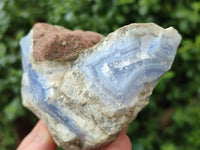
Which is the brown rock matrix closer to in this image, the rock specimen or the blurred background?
the rock specimen

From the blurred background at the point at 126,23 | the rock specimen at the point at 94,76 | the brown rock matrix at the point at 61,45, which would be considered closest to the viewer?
the rock specimen at the point at 94,76

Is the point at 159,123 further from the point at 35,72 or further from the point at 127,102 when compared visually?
the point at 35,72

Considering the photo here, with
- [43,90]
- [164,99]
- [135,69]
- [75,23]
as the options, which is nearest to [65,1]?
[75,23]

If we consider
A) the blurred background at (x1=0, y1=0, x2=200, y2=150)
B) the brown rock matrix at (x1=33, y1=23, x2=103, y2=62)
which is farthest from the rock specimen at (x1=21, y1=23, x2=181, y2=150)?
the blurred background at (x1=0, y1=0, x2=200, y2=150)

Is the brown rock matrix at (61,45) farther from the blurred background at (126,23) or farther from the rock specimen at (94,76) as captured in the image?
the blurred background at (126,23)

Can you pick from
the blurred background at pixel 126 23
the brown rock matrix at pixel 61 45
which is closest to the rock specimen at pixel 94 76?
the brown rock matrix at pixel 61 45

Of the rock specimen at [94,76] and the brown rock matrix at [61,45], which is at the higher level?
the brown rock matrix at [61,45]
